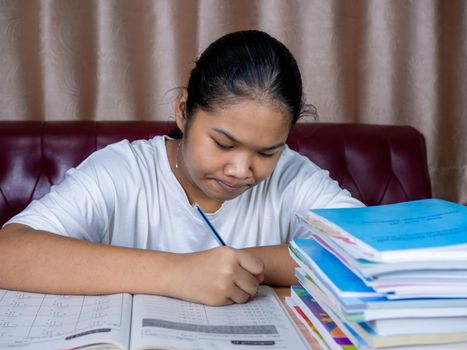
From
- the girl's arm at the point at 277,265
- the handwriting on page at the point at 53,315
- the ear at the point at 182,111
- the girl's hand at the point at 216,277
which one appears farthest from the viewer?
the ear at the point at 182,111

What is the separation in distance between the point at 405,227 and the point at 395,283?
0.10 meters

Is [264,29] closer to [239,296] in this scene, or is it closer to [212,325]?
[239,296]

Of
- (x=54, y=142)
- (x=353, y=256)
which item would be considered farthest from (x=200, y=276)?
(x=54, y=142)

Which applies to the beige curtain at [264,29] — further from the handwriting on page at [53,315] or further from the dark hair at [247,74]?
the handwriting on page at [53,315]

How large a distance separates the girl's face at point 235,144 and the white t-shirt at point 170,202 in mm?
176

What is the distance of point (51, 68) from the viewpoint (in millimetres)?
1975

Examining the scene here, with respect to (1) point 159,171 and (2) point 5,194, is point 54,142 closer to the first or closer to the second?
(2) point 5,194

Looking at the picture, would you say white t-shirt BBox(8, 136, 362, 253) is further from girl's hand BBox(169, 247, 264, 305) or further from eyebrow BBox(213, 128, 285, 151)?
girl's hand BBox(169, 247, 264, 305)

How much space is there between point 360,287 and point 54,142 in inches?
47.3

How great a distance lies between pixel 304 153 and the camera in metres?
1.82

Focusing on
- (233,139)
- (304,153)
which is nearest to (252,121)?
(233,139)

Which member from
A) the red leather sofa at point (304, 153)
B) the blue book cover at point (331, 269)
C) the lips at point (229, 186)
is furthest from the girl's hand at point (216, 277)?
the red leather sofa at point (304, 153)

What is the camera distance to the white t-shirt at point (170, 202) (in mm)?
1353

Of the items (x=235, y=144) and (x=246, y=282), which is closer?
(x=246, y=282)
